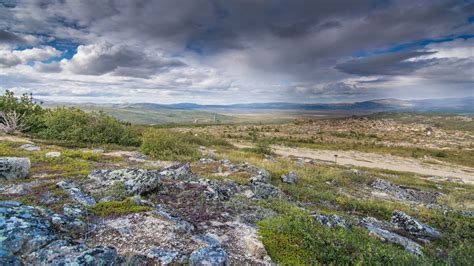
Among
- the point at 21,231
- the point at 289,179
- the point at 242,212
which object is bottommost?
Answer: the point at 289,179

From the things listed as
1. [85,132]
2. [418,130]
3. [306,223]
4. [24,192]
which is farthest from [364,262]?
[418,130]

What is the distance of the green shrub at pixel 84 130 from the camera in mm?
22241

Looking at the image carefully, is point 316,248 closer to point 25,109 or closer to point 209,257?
point 209,257

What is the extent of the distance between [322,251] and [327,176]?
1380cm

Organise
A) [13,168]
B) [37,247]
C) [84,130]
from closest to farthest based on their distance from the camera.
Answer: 1. [37,247]
2. [13,168]
3. [84,130]

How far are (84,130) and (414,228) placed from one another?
25.6 metres

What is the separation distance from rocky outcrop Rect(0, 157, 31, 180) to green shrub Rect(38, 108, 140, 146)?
13869 millimetres

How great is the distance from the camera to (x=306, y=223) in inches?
234

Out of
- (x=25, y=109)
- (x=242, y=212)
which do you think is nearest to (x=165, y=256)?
(x=242, y=212)

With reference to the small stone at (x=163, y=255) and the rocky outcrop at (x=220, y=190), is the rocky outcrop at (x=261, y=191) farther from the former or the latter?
the small stone at (x=163, y=255)

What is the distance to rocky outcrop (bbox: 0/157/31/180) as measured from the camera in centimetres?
865

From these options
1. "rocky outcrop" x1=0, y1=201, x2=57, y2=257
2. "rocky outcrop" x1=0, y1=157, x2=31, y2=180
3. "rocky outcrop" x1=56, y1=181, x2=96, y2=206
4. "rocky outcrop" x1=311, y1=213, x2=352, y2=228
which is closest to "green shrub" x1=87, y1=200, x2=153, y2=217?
"rocky outcrop" x1=56, y1=181, x2=96, y2=206

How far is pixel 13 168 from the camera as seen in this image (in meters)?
8.87

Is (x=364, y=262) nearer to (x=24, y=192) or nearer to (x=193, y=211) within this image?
(x=193, y=211)
